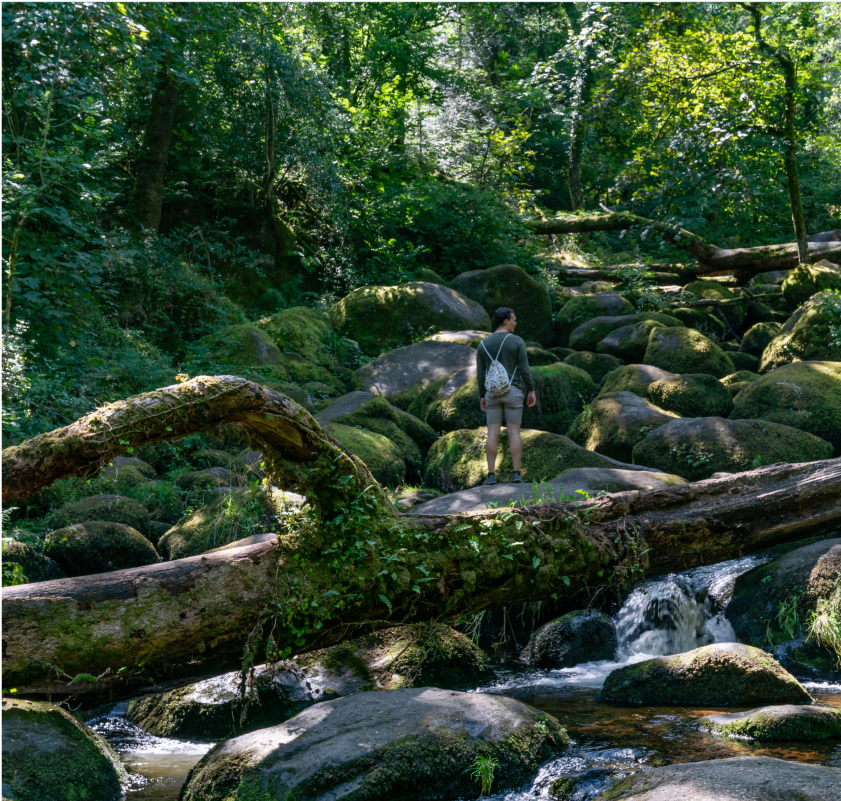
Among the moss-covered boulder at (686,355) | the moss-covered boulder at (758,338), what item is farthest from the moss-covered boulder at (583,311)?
the moss-covered boulder at (686,355)

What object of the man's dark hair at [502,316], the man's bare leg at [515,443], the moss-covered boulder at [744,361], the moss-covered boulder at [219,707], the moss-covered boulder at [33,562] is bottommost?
the moss-covered boulder at [219,707]

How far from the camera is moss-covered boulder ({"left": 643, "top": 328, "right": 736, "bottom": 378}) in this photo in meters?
13.1

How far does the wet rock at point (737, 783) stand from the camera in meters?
3.33

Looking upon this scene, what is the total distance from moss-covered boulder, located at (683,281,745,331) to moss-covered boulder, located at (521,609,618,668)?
1248 cm

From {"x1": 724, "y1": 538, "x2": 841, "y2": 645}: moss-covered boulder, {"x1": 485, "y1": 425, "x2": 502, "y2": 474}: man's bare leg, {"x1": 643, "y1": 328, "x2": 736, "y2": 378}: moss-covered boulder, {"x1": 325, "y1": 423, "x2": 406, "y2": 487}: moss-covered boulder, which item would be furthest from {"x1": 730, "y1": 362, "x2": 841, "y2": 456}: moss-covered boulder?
{"x1": 325, "y1": 423, "x2": 406, "y2": 487}: moss-covered boulder

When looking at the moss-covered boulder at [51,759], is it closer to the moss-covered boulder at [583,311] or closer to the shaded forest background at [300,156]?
the shaded forest background at [300,156]

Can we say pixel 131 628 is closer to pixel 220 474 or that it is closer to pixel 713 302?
pixel 220 474

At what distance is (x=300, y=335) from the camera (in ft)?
47.2

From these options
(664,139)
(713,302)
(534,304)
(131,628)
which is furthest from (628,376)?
(131,628)

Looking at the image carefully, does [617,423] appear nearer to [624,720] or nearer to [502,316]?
[502,316]

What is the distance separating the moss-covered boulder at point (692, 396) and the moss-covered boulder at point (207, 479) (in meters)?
6.33

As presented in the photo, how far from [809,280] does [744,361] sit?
2.90 metres

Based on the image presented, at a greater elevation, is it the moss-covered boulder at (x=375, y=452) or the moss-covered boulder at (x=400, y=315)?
the moss-covered boulder at (x=400, y=315)

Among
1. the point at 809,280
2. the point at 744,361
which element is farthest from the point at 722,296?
the point at 744,361
